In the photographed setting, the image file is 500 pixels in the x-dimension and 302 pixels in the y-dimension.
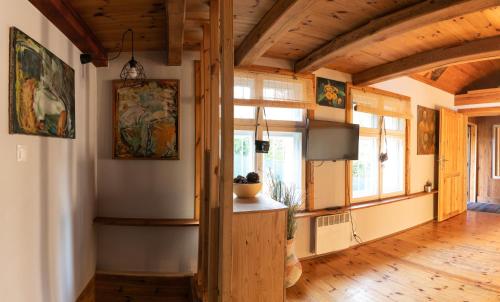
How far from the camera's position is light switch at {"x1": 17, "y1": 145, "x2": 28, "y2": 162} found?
5.00 feet

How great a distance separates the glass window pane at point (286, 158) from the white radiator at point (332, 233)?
486mm

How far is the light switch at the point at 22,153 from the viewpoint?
60.0 inches

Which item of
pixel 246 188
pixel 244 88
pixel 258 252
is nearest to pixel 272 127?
pixel 244 88

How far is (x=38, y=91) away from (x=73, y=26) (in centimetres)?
63

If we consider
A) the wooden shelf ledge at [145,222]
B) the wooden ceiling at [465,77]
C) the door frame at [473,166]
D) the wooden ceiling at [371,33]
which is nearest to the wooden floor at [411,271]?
the wooden shelf ledge at [145,222]

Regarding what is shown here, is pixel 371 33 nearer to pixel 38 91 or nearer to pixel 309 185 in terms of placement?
pixel 309 185

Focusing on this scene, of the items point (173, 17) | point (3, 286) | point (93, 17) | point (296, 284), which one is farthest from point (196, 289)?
point (93, 17)

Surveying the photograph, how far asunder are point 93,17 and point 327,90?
254 centimetres

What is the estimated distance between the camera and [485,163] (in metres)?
6.91

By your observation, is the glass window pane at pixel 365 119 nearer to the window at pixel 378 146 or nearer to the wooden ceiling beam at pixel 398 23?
the window at pixel 378 146

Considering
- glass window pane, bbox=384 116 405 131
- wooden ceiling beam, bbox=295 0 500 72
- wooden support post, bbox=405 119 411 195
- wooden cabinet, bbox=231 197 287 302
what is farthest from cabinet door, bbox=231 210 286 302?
wooden support post, bbox=405 119 411 195

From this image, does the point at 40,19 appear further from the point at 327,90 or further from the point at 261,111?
the point at 327,90

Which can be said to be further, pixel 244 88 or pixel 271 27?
pixel 244 88

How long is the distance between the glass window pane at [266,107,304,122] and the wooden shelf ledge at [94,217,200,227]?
4.58 ft
